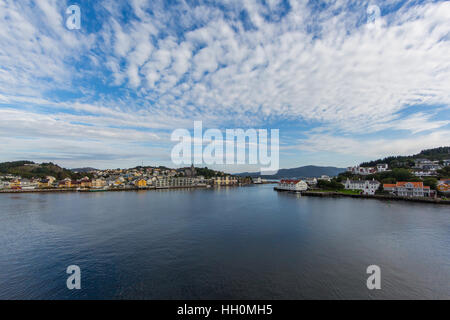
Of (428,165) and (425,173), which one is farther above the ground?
(428,165)

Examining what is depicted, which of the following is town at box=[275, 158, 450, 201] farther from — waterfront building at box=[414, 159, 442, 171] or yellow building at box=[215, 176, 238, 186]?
yellow building at box=[215, 176, 238, 186]

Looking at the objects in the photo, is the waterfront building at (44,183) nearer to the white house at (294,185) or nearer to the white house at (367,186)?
the white house at (294,185)

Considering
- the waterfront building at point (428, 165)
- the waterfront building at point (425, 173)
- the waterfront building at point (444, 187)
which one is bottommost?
the waterfront building at point (444, 187)

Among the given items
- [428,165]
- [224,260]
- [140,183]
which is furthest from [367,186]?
[140,183]

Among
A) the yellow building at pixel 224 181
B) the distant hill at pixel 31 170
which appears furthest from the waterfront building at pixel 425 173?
the distant hill at pixel 31 170

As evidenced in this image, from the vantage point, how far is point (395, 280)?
17.7ft

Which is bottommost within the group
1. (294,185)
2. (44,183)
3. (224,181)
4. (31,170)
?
(224,181)

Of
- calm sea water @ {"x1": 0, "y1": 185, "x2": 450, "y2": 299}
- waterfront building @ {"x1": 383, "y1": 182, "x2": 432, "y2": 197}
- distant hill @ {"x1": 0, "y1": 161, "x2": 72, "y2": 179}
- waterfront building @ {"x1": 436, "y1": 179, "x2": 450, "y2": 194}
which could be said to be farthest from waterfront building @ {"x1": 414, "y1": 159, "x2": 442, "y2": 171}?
distant hill @ {"x1": 0, "y1": 161, "x2": 72, "y2": 179}

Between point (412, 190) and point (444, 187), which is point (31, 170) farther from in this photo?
point (444, 187)

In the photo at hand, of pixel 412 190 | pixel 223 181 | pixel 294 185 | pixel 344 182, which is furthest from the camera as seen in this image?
pixel 223 181

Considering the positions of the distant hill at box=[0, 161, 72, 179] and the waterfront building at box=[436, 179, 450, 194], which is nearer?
the waterfront building at box=[436, 179, 450, 194]

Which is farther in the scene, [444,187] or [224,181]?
[224,181]

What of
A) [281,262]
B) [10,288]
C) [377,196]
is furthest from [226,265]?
[377,196]

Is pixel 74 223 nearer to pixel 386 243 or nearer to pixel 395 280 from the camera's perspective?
pixel 395 280
